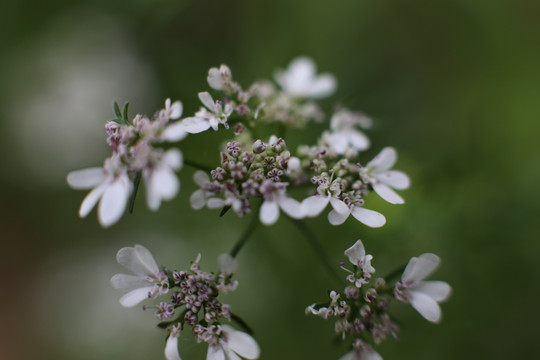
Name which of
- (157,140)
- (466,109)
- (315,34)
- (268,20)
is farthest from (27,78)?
(466,109)

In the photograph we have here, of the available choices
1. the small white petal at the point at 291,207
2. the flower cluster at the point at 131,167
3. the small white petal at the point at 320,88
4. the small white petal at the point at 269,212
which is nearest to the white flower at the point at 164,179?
the flower cluster at the point at 131,167

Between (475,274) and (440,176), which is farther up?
(440,176)

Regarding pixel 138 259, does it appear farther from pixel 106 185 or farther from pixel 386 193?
pixel 386 193

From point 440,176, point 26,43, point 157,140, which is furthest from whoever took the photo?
point 26,43

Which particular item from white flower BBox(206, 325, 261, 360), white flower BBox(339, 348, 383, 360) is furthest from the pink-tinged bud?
white flower BBox(339, 348, 383, 360)

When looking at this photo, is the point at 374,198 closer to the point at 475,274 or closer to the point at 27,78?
the point at 475,274

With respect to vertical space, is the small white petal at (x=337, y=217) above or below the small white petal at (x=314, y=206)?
below

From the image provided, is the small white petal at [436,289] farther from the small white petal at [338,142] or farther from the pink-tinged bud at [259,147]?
the pink-tinged bud at [259,147]
